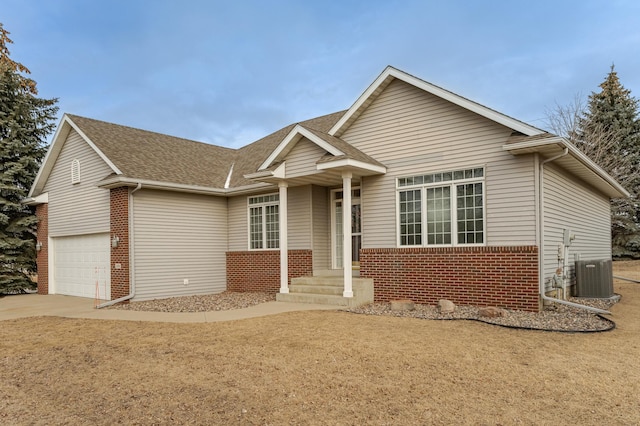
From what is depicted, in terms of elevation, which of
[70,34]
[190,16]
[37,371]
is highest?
[190,16]

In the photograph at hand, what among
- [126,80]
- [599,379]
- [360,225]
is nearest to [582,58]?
[360,225]

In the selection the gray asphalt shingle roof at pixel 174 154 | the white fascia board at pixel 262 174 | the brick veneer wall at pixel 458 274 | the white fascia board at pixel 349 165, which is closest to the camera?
the brick veneer wall at pixel 458 274

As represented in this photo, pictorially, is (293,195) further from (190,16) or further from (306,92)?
(306,92)

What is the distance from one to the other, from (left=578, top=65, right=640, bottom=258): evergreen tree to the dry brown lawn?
24183 millimetres

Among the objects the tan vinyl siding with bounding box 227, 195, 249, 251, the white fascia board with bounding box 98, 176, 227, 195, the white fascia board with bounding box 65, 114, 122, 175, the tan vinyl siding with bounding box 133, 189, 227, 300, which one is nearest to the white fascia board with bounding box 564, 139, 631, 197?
the tan vinyl siding with bounding box 227, 195, 249, 251

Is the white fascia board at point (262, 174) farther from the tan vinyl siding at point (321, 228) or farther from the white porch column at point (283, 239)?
the tan vinyl siding at point (321, 228)

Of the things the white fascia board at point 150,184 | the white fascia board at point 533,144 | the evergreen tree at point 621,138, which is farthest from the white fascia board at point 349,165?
the evergreen tree at point 621,138

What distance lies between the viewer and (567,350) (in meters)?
6.33

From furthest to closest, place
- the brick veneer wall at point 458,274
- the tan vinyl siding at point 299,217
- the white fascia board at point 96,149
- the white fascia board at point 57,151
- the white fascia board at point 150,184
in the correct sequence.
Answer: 1. the white fascia board at point 57,151
2. the tan vinyl siding at point 299,217
3. the white fascia board at point 96,149
4. the white fascia board at point 150,184
5. the brick veneer wall at point 458,274

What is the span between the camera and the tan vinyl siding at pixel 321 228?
1326cm

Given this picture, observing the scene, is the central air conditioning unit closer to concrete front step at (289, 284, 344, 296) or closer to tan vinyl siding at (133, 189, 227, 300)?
concrete front step at (289, 284, 344, 296)

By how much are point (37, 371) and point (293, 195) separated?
8.68 metres

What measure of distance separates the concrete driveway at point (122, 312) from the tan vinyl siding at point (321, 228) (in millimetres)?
2146

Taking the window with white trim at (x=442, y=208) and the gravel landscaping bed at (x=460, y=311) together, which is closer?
the gravel landscaping bed at (x=460, y=311)
